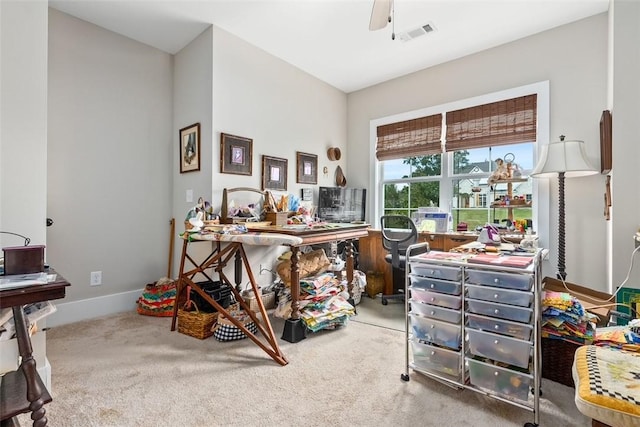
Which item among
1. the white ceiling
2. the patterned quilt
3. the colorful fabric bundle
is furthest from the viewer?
the colorful fabric bundle

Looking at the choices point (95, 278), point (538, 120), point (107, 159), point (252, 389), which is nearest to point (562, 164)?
point (538, 120)

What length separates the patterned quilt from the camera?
2.74 ft

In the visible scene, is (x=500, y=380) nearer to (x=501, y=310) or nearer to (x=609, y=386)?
(x=501, y=310)

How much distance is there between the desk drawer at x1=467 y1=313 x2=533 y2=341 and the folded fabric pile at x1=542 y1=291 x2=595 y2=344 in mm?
473

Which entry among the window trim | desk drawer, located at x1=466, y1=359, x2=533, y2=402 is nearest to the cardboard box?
the window trim

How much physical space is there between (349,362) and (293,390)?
46 cm

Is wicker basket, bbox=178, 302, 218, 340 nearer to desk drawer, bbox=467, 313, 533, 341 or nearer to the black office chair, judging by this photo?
the black office chair

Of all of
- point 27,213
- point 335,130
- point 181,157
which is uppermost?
point 335,130

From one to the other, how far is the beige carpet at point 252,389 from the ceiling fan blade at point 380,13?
2.26m

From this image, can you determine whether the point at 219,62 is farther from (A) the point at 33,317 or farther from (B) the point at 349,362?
(B) the point at 349,362

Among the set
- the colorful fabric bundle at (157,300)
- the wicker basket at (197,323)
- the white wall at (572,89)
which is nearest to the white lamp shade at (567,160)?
the white wall at (572,89)

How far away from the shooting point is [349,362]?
1928 mm

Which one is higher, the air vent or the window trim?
the air vent

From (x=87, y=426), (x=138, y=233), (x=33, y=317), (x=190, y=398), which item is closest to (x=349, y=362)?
(x=190, y=398)
